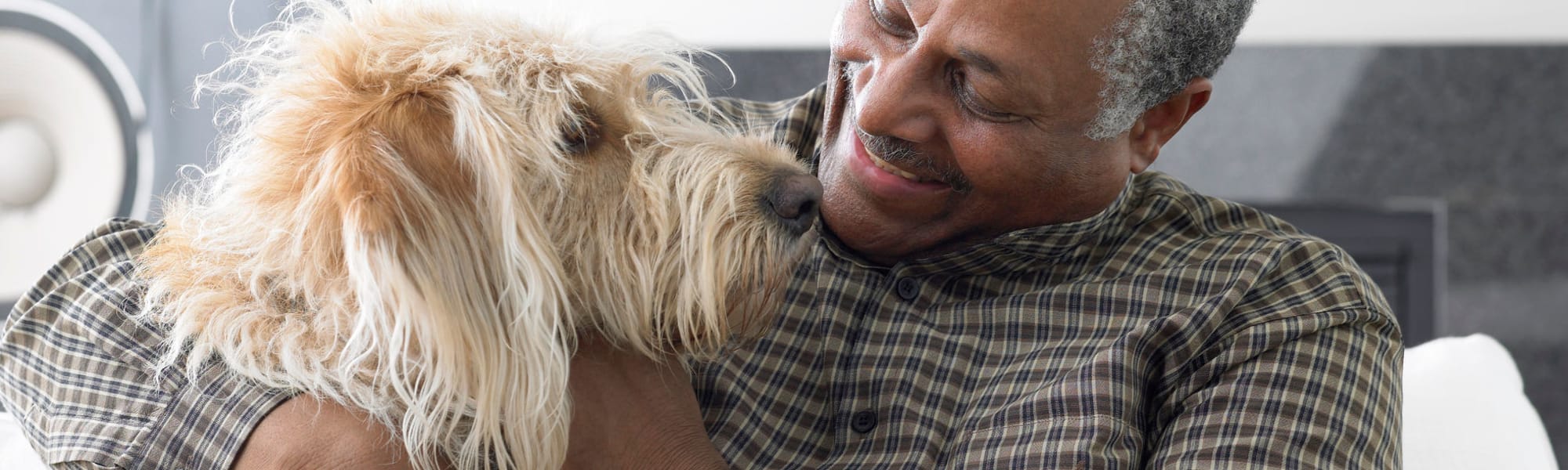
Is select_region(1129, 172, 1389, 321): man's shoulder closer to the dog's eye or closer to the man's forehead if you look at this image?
the man's forehead

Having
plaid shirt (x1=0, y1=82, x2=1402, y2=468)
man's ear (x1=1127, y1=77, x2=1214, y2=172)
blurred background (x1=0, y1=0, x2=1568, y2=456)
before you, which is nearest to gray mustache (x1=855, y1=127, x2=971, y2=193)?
plaid shirt (x1=0, y1=82, x2=1402, y2=468)

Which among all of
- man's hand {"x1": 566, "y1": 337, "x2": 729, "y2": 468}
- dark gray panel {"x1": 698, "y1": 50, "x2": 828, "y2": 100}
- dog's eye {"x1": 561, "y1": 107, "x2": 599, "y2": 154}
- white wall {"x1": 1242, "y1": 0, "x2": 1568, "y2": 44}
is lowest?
man's hand {"x1": 566, "y1": 337, "x2": 729, "y2": 468}

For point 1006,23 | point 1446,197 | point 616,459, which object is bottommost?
point 616,459

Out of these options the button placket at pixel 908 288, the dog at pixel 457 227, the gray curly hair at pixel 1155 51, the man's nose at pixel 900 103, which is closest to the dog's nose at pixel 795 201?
the dog at pixel 457 227

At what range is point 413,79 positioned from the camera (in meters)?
1.03

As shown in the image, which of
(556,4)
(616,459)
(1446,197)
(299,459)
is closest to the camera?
(299,459)

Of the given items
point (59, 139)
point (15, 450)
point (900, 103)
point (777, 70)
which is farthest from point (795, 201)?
point (59, 139)

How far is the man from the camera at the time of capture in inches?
42.8

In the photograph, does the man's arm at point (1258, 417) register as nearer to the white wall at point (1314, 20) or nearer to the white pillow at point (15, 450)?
the white pillow at point (15, 450)

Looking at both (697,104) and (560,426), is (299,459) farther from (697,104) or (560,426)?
(697,104)

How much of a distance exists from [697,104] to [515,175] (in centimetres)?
43

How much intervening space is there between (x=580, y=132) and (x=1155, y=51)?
60 cm

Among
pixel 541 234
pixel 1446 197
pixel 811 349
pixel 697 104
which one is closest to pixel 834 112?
pixel 697 104

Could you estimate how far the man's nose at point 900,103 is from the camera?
48.4 inches
